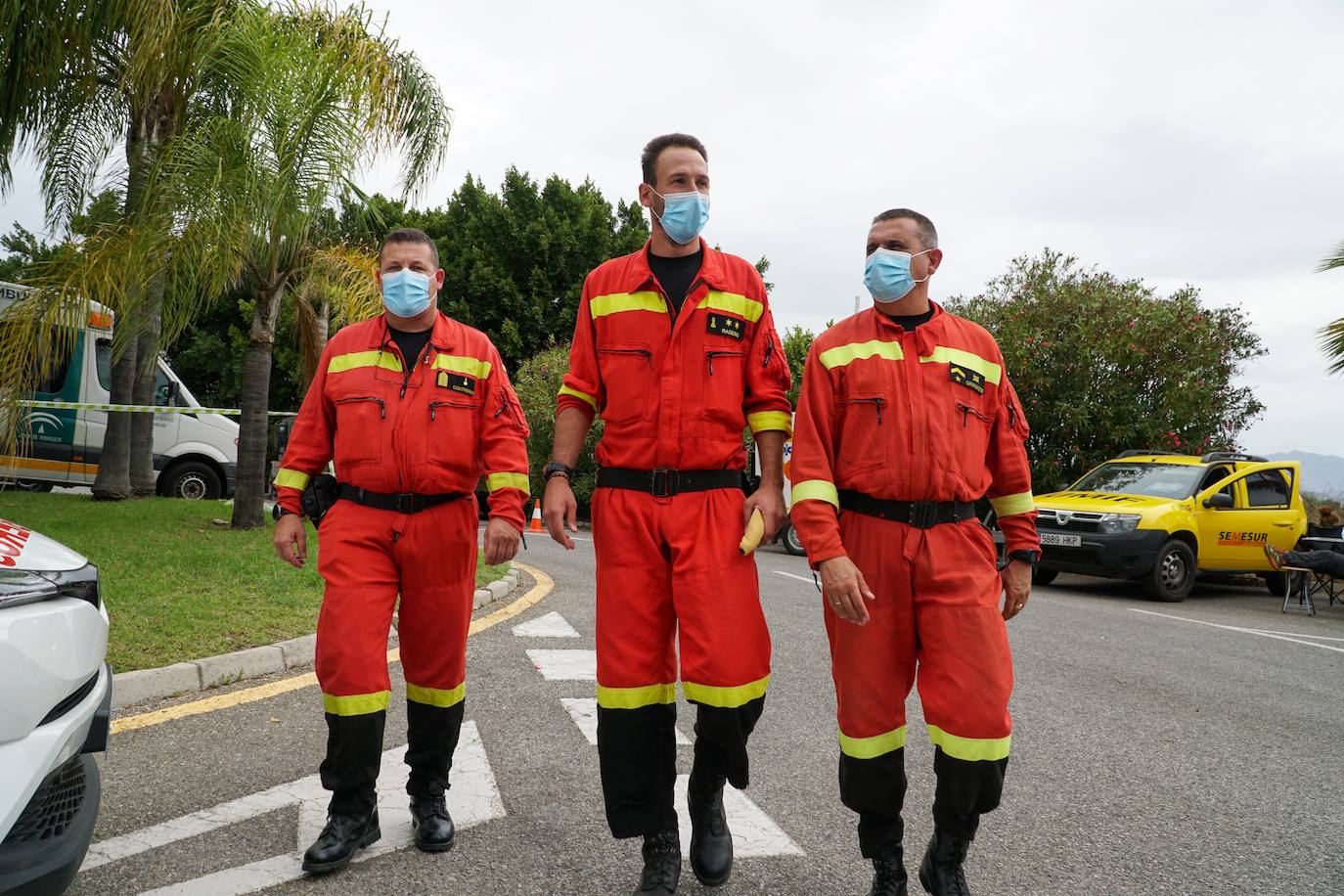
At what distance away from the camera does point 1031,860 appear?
10.6 feet

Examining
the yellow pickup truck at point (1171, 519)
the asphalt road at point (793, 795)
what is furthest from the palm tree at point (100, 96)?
the yellow pickup truck at point (1171, 519)

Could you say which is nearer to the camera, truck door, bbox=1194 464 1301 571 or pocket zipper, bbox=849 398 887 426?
pocket zipper, bbox=849 398 887 426

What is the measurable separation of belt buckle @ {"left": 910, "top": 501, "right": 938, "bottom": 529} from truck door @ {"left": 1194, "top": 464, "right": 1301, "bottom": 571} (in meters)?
10.8

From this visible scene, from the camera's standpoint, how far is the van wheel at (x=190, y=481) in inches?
597

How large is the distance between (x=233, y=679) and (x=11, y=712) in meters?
3.19

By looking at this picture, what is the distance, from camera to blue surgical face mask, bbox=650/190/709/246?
3.04 m

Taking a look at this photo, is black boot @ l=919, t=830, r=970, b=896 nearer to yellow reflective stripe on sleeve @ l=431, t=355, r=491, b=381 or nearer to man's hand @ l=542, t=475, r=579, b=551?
man's hand @ l=542, t=475, r=579, b=551

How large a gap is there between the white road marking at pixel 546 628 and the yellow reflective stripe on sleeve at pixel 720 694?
398 centimetres

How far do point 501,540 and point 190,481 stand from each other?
13.9 metres

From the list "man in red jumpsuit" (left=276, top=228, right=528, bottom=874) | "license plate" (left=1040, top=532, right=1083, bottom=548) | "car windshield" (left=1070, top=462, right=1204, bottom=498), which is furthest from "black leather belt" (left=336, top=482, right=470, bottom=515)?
"car windshield" (left=1070, top=462, right=1204, bottom=498)

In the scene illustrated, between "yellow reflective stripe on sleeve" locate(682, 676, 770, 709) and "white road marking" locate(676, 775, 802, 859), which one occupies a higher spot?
"yellow reflective stripe on sleeve" locate(682, 676, 770, 709)

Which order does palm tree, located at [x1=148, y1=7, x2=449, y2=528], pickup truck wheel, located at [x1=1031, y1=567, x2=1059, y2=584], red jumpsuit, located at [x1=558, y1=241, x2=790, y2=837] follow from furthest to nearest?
pickup truck wheel, located at [x1=1031, y1=567, x2=1059, y2=584]
palm tree, located at [x1=148, y1=7, x2=449, y2=528]
red jumpsuit, located at [x1=558, y1=241, x2=790, y2=837]

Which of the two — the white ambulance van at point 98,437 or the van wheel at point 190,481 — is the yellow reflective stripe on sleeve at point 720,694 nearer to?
the white ambulance van at point 98,437

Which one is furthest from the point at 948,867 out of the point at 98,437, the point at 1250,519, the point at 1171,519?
the point at 98,437
